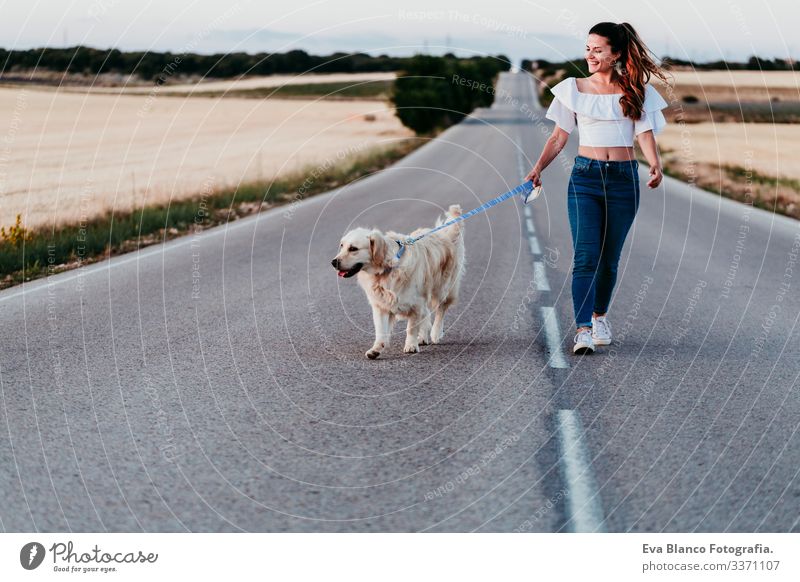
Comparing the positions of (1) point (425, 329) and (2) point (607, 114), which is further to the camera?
(1) point (425, 329)

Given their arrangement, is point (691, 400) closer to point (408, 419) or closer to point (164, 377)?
point (408, 419)

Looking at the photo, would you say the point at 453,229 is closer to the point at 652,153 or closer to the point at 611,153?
the point at 611,153

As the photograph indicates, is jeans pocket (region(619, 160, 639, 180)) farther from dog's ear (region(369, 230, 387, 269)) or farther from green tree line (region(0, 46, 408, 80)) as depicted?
green tree line (region(0, 46, 408, 80))

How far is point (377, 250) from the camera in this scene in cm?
656

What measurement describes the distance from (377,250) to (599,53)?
2069mm

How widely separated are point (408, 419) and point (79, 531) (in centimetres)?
207

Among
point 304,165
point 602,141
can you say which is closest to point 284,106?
point 304,165

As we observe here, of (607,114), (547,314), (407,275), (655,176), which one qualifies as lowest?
(547,314)

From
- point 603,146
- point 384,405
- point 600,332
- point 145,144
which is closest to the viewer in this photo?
point 384,405

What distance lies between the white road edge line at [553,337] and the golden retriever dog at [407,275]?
87 cm

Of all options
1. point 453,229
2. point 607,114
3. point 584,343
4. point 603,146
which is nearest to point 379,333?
point 453,229

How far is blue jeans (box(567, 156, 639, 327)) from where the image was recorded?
6891mm

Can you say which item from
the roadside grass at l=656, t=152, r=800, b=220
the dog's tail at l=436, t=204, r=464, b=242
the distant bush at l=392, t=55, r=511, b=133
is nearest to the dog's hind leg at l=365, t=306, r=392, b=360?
the dog's tail at l=436, t=204, r=464, b=242

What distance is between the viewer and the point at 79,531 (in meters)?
3.74
